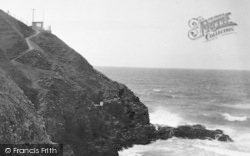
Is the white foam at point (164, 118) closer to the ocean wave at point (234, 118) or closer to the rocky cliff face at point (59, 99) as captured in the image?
the ocean wave at point (234, 118)

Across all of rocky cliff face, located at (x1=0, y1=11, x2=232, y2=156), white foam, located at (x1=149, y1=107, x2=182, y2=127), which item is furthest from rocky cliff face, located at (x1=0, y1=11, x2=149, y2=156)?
white foam, located at (x1=149, y1=107, x2=182, y2=127)

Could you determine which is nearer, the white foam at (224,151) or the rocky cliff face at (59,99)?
the rocky cliff face at (59,99)

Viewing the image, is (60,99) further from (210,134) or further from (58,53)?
(210,134)

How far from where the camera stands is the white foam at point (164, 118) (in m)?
62.9

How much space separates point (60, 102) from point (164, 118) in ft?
112

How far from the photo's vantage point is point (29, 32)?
5822 cm

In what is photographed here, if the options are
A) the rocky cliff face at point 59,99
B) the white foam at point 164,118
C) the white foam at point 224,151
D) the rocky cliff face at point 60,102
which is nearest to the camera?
the rocky cliff face at point 60,102

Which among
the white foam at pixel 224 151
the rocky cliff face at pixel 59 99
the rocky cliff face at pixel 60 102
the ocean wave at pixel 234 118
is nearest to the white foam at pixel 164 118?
the ocean wave at pixel 234 118

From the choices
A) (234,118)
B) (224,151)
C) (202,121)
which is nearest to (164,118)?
(202,121)

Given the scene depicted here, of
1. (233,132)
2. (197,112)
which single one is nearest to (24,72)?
(233,132)

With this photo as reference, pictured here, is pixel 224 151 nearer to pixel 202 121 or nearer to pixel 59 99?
pixel 59 99

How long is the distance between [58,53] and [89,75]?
6.79m

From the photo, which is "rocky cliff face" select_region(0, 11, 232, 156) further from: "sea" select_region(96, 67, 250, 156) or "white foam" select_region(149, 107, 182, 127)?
"white foam" select_region(149, 107, 182, 127)

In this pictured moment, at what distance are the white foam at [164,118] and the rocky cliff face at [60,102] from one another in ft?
36.9
